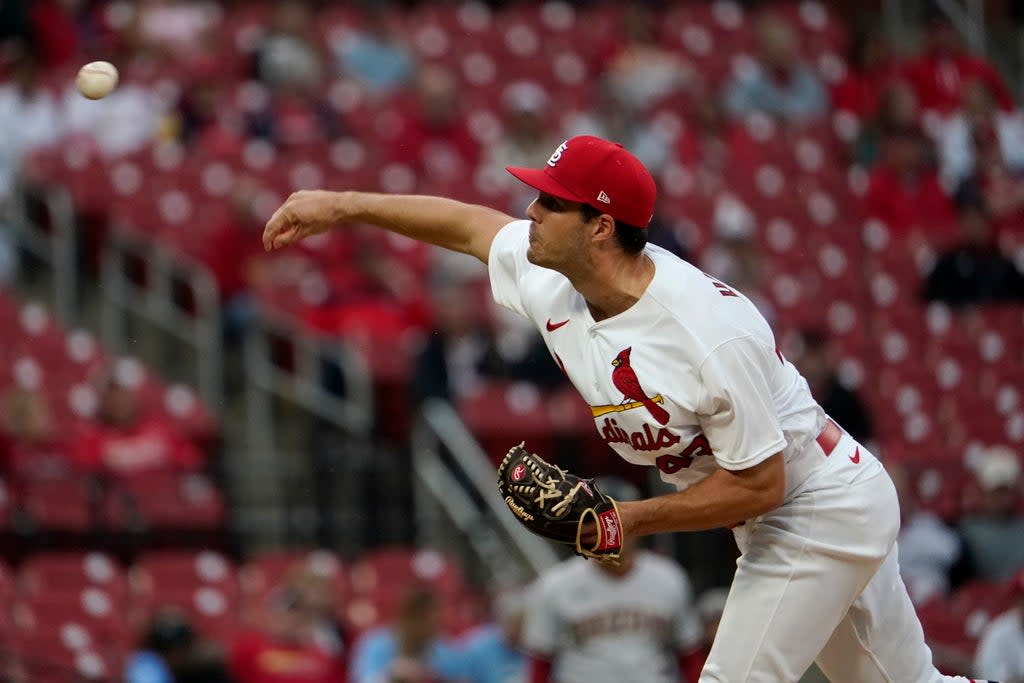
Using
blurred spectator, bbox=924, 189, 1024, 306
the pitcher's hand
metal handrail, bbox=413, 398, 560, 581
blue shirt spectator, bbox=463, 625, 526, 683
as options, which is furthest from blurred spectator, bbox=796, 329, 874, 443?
the pitcher's hand

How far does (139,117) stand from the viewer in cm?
1238

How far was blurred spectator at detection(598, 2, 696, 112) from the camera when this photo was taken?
45.9ft

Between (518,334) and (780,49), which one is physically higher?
(780,49)

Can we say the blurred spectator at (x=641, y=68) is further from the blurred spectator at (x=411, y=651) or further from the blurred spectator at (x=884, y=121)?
the blurred spectator at (x=411, y=651)

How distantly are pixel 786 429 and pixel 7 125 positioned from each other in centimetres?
840

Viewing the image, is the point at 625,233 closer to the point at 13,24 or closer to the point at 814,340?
the point at 814,340

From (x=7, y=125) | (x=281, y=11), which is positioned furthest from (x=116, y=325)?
(x=281, y=11)

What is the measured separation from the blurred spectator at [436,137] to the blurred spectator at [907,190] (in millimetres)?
3163

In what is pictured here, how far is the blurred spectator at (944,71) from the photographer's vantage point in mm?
14156

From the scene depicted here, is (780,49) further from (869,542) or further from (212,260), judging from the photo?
(869,542)

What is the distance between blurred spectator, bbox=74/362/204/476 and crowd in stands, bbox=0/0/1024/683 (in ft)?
0.06

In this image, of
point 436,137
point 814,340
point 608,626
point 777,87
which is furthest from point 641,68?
point 608,626

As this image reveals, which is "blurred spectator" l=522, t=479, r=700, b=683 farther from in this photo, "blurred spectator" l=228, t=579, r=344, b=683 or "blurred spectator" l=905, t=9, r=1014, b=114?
"blurred spectator" l=905, t=9, r=1014, b=114

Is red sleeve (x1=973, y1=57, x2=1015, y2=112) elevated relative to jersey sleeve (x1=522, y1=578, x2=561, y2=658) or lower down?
elevated
